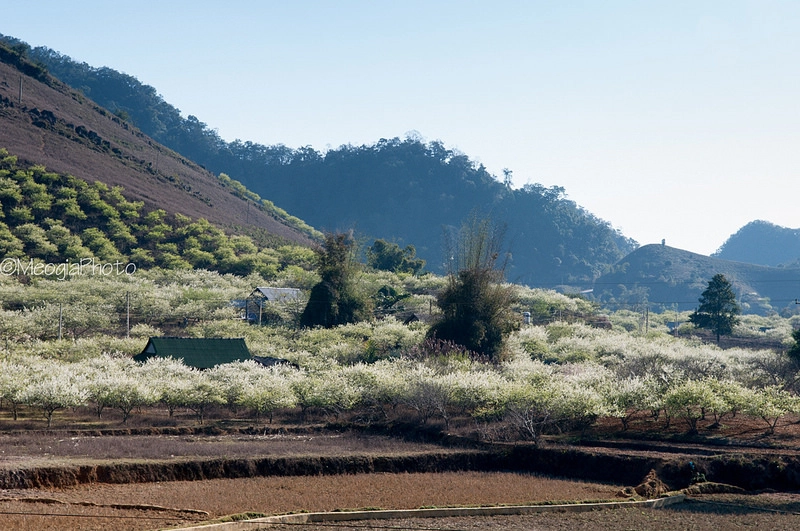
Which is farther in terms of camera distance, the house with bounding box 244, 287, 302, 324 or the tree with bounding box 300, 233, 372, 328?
the house with bounding box 244, 287, 302, 324

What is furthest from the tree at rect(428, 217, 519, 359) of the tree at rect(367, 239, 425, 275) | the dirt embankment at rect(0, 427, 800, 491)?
the tree at rect(367, 239, 425, 275)

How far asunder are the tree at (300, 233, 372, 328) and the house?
5.61m

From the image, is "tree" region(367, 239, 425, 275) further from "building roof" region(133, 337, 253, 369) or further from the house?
"building roof" region(133, 337, 253, 369)

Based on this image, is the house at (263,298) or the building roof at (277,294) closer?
the house at (263,298)

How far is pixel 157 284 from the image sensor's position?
237 ft

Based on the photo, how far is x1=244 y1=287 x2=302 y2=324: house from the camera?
61938mm

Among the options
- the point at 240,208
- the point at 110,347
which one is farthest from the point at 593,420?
the point at 240,208

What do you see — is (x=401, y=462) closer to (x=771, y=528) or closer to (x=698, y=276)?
(x=771, y=528)

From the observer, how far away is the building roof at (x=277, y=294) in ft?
209

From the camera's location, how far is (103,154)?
112 metres

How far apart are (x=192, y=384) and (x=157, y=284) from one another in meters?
39.3

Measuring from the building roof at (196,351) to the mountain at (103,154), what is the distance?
188ft

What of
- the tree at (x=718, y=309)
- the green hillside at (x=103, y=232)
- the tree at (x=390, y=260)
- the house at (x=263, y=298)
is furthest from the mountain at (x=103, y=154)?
the tree at (x=718, y=309)

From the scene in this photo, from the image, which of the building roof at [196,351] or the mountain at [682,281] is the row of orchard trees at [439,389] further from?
the mountain at [682,281]
